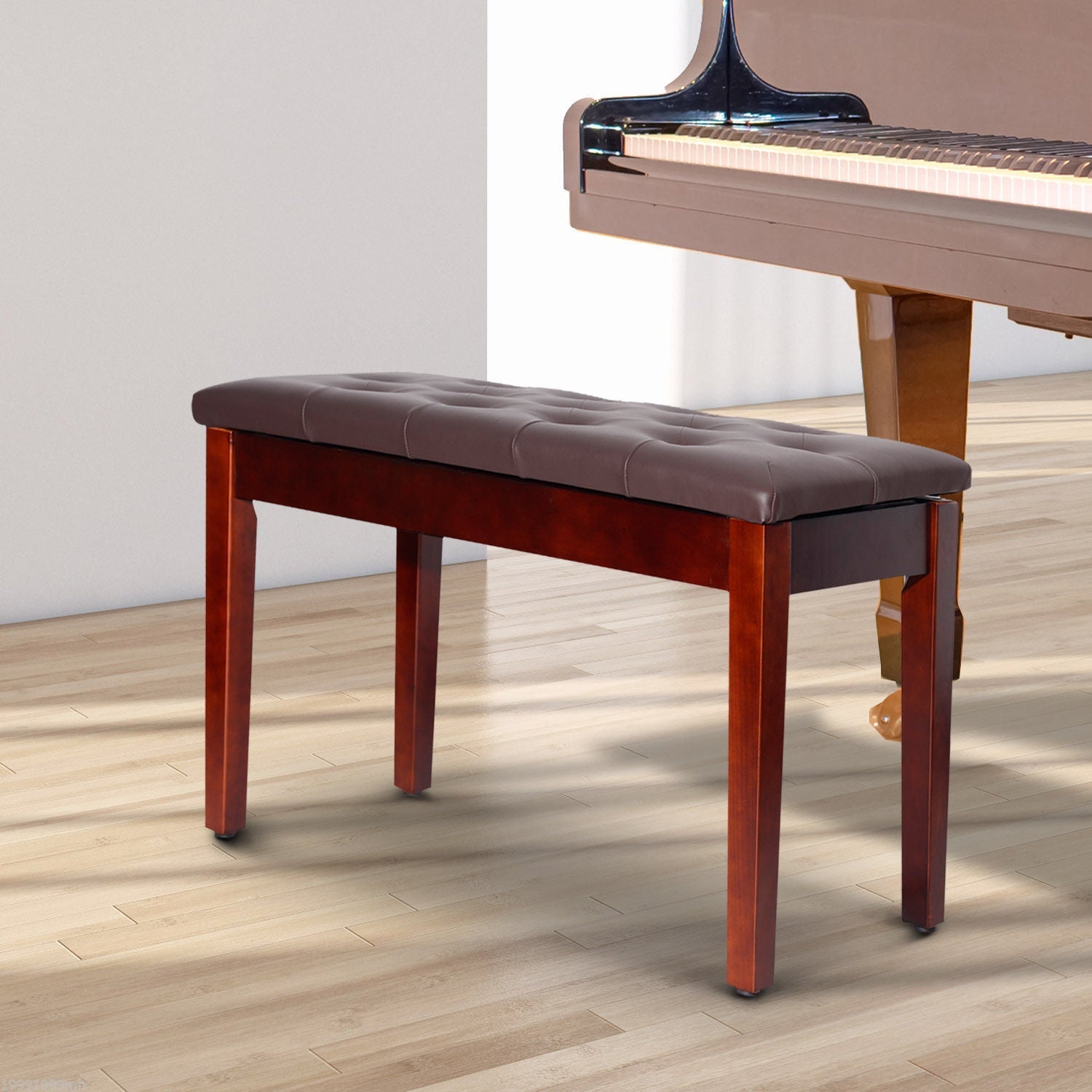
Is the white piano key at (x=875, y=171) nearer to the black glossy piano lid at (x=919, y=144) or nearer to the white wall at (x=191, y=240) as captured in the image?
the black glossy piano lid at (x=919, y=144)

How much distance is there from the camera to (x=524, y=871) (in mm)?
2156

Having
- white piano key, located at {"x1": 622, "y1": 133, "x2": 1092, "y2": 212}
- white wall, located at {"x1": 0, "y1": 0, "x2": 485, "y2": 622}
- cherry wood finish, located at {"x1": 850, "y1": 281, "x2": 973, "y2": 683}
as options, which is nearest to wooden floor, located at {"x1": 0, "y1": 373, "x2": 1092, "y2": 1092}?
white wall, located at {"x1": 0, "y1": 0, "x2": 485, "y2": 622}

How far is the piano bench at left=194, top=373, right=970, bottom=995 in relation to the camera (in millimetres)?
1723

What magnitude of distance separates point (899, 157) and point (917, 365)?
41 centimetres

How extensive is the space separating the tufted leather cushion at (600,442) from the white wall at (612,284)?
139 inches

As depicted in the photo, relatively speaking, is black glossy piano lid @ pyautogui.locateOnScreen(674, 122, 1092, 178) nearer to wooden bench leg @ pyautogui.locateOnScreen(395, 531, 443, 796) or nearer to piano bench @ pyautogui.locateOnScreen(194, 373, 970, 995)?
piano bench @ pyautogui.locateOnScreen(194, 373, 970, 995)

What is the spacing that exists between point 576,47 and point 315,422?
3.91 meters

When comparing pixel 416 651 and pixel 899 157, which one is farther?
pixel 416 651

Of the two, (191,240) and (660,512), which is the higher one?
(191,240)

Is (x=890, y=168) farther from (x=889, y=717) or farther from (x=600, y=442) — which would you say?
(x=889, y=717)

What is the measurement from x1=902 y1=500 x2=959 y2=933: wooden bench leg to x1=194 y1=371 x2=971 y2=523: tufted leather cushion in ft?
0.28

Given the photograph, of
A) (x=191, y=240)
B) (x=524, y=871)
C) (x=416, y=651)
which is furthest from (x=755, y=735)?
(x=191, y=240)

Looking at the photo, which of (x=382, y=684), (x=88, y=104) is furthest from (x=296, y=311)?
(x=382, y=684)

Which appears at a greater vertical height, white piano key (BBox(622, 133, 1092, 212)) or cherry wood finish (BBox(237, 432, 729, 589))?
white piano key (BBox(622, 133, 1092, 212))
